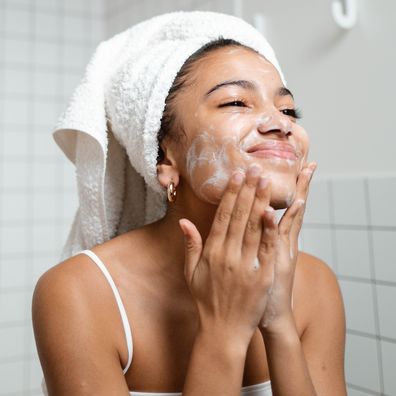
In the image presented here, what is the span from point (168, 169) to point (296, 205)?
250 mm

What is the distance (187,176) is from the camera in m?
0.79

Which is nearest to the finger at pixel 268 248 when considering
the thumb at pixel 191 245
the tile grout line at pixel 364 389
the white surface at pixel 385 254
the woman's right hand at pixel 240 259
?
the woman's right hand at pixel 240 259

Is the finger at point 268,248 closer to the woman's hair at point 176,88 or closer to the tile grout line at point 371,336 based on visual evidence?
the woman's hair at point 176,88

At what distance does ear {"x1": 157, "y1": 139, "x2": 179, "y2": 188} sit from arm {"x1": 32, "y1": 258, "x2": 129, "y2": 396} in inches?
9.3

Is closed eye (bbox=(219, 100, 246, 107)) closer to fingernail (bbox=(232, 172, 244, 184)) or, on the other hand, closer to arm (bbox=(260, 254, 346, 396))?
fingernail (bbox=(232, 172, 244, 184))

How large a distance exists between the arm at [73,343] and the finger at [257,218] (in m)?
0.30

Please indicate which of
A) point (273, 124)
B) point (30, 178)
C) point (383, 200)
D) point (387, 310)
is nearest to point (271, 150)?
point (273, 124)

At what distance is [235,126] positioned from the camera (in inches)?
28.7

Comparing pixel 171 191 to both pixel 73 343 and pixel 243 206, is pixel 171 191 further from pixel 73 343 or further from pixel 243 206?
pixel 73 343

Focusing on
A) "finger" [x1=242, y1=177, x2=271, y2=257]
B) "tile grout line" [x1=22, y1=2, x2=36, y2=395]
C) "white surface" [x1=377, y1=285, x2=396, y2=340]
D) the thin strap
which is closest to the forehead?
"finger" [x1=242, y1=177, x2=271, y2=257]

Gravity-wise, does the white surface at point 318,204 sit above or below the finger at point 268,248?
above

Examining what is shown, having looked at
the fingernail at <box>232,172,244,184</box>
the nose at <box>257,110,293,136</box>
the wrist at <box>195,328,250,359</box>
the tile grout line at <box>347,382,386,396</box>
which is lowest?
the tile grout line at <box>347,382,386,396</box>

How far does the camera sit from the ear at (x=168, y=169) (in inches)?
32.5

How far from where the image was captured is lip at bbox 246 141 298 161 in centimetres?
72
